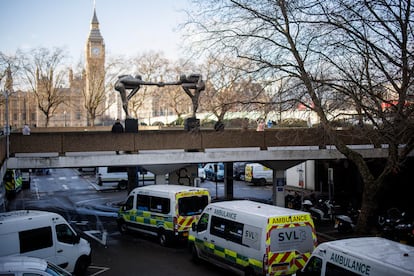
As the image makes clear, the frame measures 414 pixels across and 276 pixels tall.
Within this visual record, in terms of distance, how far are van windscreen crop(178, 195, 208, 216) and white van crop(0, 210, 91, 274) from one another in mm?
4098

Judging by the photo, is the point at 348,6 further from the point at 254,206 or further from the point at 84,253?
the point at 84,253

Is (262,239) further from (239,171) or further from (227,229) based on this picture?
(239,171)

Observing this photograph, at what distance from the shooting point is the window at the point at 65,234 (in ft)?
43.9

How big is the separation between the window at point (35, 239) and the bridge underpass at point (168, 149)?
648cm

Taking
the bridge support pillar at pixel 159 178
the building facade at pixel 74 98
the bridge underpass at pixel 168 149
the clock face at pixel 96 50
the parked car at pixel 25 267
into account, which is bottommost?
the parked car at pixel 25 267

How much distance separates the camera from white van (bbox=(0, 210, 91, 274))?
12281 mm

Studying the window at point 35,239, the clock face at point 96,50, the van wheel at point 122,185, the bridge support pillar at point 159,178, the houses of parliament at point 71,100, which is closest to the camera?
the window at point 35,239

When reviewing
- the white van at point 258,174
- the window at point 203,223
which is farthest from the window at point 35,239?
the white van at point 258,174

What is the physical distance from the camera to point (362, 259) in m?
8.70

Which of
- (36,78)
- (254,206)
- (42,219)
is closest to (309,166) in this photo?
(254,206)

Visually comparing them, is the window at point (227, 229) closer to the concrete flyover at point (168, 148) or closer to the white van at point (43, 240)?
the white van at point (43, 240)

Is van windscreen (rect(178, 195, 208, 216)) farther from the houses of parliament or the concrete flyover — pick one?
the houses of parliament

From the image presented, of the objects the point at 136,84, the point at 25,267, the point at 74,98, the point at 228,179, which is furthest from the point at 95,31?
the point at 25,267

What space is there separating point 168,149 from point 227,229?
8761 mm
